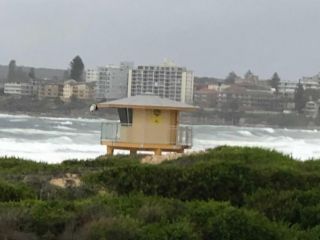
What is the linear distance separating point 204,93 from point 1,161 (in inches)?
3558

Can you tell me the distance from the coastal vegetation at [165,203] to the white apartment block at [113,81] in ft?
220

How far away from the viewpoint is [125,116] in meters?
28.1

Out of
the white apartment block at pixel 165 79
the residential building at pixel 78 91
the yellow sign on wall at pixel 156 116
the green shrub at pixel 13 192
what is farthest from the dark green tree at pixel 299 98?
the green shrub at pixel 13 192

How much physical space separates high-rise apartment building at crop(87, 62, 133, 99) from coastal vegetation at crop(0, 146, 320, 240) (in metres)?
66.6

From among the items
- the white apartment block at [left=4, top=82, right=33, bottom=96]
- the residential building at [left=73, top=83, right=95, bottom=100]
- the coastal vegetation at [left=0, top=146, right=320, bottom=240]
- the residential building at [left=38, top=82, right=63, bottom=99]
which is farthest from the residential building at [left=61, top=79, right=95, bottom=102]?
the coastal vegetation at [left=0, top=146, right=320, bottom=240]

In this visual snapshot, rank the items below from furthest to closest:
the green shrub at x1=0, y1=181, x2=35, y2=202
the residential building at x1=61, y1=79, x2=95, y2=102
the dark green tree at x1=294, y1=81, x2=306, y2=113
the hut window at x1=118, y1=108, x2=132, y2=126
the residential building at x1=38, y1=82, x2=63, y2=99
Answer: the dark green tree at x1=294, y1=81, x2=306, y2=113, the residential building at x1=38, y1=82, x2=63, y2=99, the residential building at x1=61, y1=79, x2=95, y2=102, the hut window at x1=118, y1=108, x2=132, y2=126, the green shrub at x1=0, y1=181, x2=35, y2=202

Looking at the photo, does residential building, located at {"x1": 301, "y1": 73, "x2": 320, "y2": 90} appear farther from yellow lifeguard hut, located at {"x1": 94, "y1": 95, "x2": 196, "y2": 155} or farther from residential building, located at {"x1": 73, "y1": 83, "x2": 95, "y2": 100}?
yellow lifeguard hut, located at {"x1": 94, "y1": 95, "x2": 196, "y2": 155}

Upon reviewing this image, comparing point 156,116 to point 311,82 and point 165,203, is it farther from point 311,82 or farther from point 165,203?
point 311,82

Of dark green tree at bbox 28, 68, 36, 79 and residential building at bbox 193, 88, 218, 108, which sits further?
dark green tree at bbox 28, 68, 36, 79

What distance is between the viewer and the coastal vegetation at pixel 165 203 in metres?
7.64

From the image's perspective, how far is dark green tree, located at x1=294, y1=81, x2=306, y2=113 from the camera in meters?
118

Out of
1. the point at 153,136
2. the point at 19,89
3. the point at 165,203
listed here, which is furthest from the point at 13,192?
the point at 19,89

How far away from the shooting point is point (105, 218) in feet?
25.3

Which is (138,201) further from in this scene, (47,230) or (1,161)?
(1,161)
